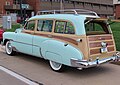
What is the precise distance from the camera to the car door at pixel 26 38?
28.1ft

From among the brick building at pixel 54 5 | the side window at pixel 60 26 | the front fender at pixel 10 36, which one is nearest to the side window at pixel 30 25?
the front fender at pixel 10 36

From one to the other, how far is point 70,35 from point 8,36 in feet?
12.0

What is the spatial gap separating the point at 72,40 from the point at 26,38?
2336 mm

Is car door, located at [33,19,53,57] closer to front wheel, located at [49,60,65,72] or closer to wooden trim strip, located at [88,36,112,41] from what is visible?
front wheel, located at [49,60,65,72]

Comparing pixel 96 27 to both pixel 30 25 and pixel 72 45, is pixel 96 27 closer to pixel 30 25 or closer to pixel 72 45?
pixel 72 45

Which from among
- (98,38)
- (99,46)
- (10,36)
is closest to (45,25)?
(98,38)

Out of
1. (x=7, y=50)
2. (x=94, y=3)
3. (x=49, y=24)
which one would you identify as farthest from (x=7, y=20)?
(x=94, y=3)

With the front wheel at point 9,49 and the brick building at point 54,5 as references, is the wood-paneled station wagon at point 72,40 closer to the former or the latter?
the front wheel at point 9,49

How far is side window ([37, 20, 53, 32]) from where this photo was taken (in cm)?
791

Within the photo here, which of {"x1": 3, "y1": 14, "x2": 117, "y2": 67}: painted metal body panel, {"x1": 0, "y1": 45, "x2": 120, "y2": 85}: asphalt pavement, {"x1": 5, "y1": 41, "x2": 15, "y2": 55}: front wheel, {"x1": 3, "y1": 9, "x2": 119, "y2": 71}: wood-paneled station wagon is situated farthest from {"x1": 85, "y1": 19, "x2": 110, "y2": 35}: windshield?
{"x1": 5, "y1": 41, "x2": 15, "y2": 55}: front wheel

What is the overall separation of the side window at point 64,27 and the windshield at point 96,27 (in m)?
0.43

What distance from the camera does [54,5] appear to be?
7131cm

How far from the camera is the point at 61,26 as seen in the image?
752 centimetres

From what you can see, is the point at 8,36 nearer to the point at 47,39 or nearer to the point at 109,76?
the point at 47,39
